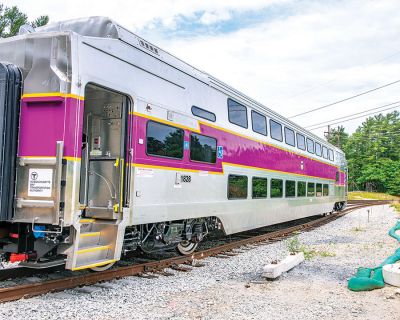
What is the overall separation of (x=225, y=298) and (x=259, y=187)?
575cm

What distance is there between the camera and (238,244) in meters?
10.5

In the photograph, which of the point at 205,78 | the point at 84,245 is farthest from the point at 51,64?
the point at 205,78

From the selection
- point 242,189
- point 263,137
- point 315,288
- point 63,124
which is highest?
point 263,137

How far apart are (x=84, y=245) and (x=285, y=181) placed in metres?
8.87

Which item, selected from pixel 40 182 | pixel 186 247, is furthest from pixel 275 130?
pixel 40 182

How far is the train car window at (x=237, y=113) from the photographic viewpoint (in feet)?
32.7

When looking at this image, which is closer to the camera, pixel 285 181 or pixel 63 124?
pixel 63 124

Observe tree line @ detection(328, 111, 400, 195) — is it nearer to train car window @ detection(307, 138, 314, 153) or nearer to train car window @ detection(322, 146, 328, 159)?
train car window @ detection(322, 146, 328, 159)

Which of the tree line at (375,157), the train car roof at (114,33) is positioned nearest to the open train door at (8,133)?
the train car roof at (114,33)

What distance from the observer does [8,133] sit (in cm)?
549

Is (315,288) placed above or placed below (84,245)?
below

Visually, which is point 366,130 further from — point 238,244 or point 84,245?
point 84,245

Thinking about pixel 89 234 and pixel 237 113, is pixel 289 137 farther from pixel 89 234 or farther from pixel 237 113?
pixel 89 234

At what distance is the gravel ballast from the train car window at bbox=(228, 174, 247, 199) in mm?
1905
